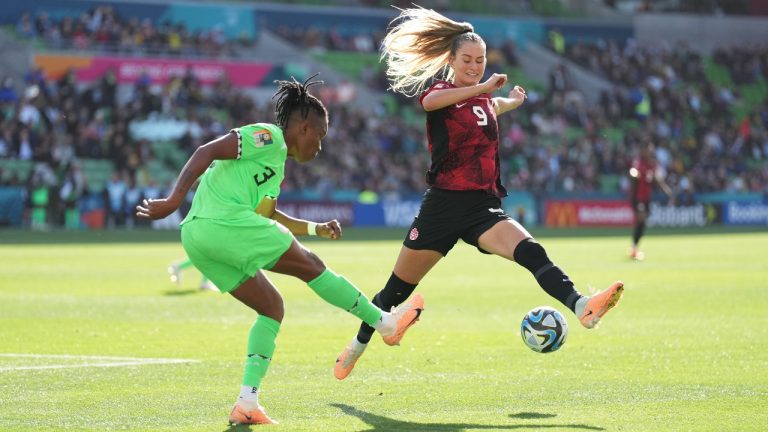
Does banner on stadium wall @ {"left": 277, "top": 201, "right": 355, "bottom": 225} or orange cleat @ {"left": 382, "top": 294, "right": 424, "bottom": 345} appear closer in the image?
orange cleat @ {"left": 382, "top": 294, "right": 424, "bottom": 345}

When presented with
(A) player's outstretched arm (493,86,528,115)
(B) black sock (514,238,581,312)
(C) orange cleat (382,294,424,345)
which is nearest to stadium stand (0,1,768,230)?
(A) player's outstretched arm (493,86,528,115)

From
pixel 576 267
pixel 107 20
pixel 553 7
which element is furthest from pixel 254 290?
pixel 553 7

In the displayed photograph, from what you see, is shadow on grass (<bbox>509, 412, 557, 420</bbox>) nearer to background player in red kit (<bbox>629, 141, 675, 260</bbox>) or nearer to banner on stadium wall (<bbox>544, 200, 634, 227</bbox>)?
background player in red kit (<bbox>629, 141, 675, 260</bbox>)

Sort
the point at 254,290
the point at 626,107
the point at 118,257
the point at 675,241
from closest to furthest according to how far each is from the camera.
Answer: the point at 254,290
the point at 118,257
the point at 675,241
the point at 626,107

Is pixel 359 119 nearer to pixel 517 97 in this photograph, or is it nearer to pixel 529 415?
pixel 517 97

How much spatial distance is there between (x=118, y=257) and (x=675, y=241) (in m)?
15.8

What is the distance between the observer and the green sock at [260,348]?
732 centimetres

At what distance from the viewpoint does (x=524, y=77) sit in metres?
54.1

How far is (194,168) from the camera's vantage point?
23.2 ft

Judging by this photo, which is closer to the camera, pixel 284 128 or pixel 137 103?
pixel 284 128

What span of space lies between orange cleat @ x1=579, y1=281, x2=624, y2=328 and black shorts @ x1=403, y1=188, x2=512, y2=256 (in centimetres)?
104

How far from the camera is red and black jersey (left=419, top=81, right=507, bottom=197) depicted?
890cm

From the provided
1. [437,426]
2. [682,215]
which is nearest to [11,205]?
[682,215]

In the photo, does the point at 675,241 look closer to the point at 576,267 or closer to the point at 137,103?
the point at 576,267
